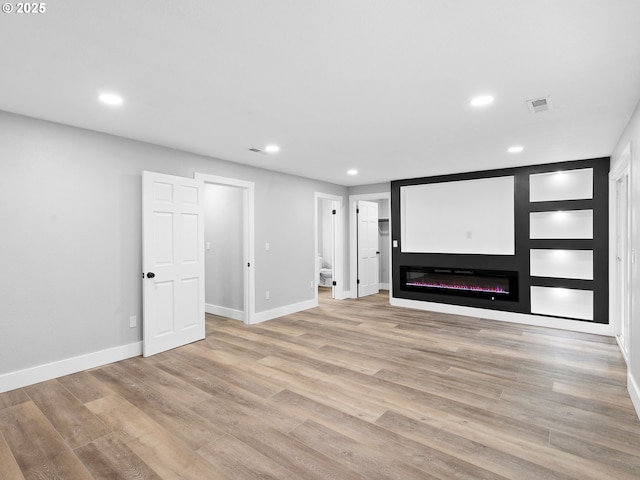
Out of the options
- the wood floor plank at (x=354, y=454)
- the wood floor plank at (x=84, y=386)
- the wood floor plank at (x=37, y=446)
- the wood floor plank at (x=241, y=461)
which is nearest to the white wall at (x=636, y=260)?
the wood floor plank at (x=354, y=454)

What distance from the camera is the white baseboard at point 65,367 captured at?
9.73ft

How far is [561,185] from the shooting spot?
511 centimetres

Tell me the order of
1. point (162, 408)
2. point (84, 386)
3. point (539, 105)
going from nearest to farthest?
point (162, 408)
point (539, 105)
point (84, 386)

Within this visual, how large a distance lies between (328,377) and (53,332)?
8.75ft

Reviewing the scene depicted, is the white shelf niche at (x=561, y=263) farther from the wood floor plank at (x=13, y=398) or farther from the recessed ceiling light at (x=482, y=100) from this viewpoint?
the wood floor plank at (x=13, y=398)

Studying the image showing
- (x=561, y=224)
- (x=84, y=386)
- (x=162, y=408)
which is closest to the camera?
(x=162, y=408)

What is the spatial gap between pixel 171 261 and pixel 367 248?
182 inches

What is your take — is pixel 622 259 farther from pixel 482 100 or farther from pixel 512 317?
pixel 482 100

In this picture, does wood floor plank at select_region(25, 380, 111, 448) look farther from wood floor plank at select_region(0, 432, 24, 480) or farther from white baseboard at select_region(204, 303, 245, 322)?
white baseboard at select_region(204, 303, 245, 322)

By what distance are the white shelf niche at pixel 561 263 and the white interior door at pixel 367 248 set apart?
3.28 metres

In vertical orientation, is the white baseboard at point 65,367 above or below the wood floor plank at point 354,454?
above

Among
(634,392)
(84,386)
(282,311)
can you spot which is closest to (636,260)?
(634,392)

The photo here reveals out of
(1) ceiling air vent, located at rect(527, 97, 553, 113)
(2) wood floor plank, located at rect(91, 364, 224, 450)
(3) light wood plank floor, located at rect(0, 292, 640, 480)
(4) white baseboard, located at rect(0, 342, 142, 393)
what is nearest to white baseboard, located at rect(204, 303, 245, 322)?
(3) light wood plank floor, located at rect(0, 292, 640, 480)

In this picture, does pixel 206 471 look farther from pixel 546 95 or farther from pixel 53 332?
pixel 546 95
